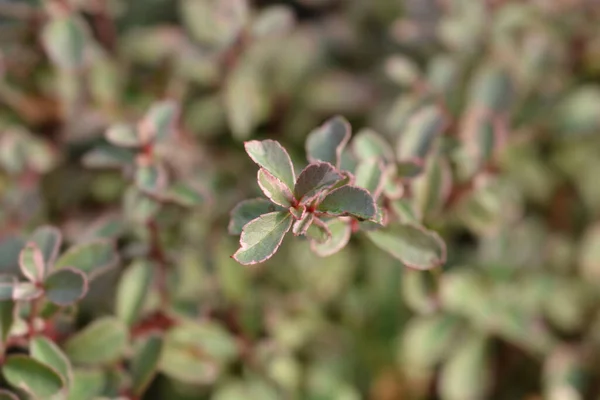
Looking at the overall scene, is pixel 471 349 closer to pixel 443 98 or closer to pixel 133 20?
pixel 443 98

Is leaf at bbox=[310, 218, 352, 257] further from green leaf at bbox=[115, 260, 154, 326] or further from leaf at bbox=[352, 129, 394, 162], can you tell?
green leaf at bbox=[115, 260, 154, 326]

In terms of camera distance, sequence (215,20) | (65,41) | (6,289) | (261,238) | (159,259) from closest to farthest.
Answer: (261,238)
(6,289)
(159,259)
(65,41)
(215,20)

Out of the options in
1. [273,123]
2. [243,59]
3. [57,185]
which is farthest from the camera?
[273,123]

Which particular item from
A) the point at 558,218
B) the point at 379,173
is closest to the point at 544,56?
the point at 558,218

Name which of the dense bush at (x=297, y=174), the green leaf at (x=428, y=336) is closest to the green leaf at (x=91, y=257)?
the dense bush at (x=297, y=174)

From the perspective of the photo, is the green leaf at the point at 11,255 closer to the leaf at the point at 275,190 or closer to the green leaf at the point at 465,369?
the leaf at the point at 275,190

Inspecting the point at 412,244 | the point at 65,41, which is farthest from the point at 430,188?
the point at 65,41

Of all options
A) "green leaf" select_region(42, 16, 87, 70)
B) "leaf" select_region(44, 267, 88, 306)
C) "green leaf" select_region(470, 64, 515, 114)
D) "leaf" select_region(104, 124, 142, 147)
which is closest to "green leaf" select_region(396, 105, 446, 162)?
"green leaf" select_region(470, 64, 515, 114)

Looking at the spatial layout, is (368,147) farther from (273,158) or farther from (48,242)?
(48,242)
